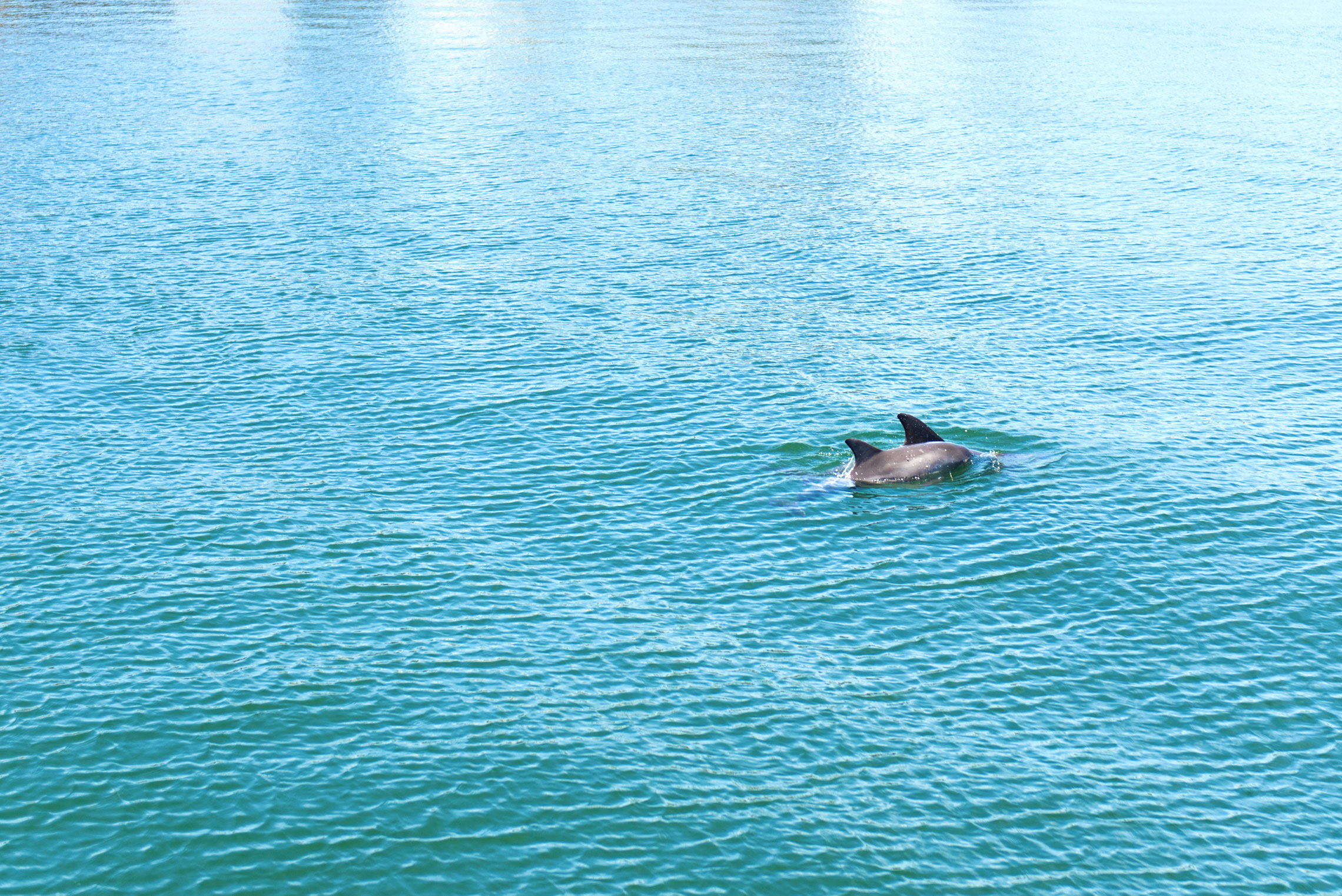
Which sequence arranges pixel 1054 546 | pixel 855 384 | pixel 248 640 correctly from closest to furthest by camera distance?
1. pixel 248 640
2. pixel 1054 546
3. pixel 855 384

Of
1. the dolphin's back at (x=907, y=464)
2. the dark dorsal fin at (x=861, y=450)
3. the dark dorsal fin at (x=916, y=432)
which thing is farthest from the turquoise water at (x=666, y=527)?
the dark dorsal fin at (x=916, y=432)

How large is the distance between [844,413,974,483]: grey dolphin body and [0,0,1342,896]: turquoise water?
1.18 meters

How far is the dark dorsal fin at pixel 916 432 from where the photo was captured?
57.6m

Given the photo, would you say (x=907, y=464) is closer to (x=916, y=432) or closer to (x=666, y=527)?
(x=916, y=432)

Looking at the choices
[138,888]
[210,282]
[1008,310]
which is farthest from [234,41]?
[138,888]

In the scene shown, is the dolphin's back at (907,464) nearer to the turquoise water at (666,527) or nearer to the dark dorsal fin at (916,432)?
the dark dorsal fin at (916,432)

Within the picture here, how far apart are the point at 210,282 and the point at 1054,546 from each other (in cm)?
5554

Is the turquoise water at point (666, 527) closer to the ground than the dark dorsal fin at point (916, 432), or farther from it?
closer to the ground

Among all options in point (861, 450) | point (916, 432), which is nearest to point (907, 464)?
point (916, 432)

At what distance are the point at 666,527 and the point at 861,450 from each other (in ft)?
29.5

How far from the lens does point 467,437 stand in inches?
2473

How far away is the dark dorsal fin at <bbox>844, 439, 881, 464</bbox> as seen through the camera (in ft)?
187

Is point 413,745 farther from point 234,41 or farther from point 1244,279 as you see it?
point 234,41

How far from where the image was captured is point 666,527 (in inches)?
2126
